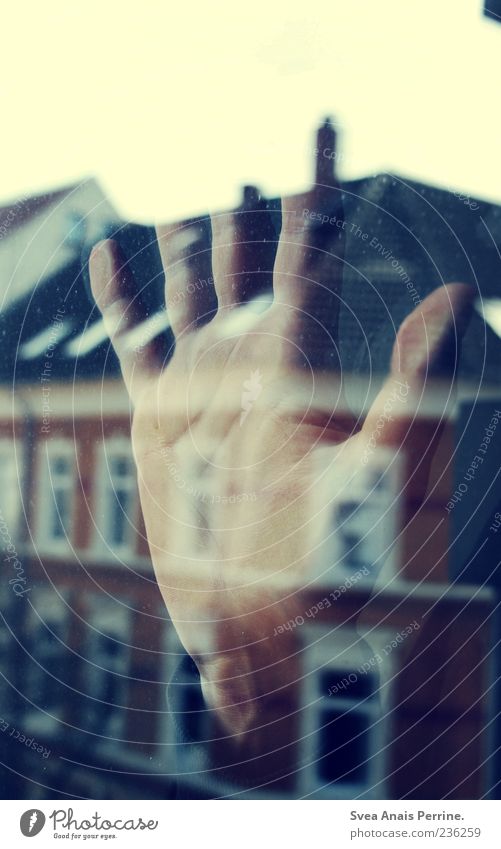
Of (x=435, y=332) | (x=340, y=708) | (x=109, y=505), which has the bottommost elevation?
(x=340, y=708)

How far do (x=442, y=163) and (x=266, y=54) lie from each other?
0.60 ft

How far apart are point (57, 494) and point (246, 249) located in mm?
274

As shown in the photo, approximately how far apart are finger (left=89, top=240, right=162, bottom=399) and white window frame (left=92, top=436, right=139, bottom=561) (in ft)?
0.16

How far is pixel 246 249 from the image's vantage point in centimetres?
94

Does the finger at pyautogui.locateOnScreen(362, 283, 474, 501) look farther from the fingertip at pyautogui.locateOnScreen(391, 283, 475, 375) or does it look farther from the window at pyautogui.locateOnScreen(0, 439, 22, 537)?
the window at pyautogui.locateOnScreen(0, 439, 22, 537)

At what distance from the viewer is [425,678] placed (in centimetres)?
91

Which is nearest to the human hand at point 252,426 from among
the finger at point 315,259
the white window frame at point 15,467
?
the finger at point 315,259

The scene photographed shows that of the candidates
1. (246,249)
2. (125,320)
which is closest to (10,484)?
(125,320)

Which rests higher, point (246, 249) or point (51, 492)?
point (246, 249)

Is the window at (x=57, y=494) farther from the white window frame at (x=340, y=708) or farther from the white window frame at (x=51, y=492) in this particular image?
the white window frame at (x=340, y=708)

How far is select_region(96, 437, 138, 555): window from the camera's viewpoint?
36.4 inches

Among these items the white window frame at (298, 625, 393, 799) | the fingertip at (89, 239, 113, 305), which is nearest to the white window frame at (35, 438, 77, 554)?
the fingertip at (89, 239, 113, 305)

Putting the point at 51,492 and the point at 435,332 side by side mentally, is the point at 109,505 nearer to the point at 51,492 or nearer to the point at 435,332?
the point at 51,492
